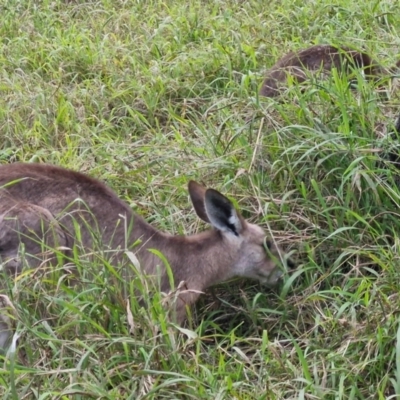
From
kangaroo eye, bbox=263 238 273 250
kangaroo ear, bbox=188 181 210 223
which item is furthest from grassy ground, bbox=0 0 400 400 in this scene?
kangaroo ear, bbox=188 181 210 223

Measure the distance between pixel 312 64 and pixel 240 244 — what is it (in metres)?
1.71

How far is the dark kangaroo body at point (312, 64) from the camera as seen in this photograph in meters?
5.64

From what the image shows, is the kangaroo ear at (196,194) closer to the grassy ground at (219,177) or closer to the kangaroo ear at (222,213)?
the kangaroo ear at (222,213)

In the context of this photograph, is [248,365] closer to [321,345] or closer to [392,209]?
[321,345]

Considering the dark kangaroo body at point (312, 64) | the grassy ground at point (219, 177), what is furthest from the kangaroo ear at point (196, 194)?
the dark kangaroo body at point (312, 64)

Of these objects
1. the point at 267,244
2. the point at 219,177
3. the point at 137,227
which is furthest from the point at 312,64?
the point at 137,227

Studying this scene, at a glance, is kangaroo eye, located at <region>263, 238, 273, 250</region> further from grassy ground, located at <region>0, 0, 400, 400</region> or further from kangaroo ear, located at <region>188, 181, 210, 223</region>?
kangaroo ear, located at <region>188, 181, 210, 223</region>

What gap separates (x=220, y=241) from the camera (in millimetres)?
4629

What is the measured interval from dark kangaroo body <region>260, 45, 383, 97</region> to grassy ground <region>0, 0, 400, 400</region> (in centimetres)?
15

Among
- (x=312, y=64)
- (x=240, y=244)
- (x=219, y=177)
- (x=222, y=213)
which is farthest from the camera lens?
(x=312, y=64)

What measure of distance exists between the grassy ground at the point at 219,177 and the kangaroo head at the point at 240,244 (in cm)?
9

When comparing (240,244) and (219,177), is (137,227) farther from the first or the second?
(219,177)

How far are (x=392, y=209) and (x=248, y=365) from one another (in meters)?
1.16

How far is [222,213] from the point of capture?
452 centimetres
